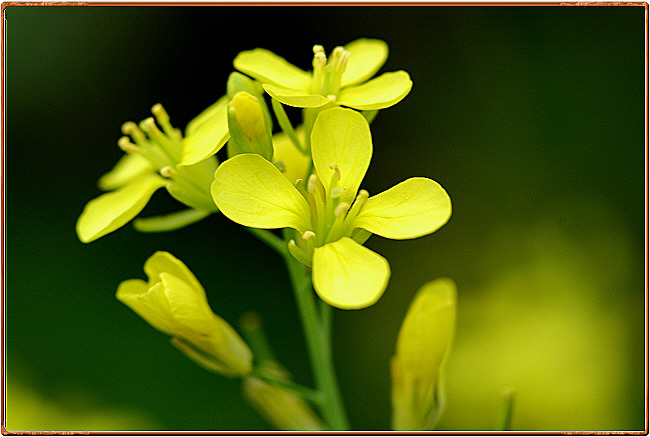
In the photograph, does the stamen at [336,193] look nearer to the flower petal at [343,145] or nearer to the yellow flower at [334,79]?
the flower petal at [343,145]

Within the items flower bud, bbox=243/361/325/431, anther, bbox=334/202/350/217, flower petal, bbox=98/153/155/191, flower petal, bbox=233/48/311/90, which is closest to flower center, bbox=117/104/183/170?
flower petal, bbox=98/153/155/191

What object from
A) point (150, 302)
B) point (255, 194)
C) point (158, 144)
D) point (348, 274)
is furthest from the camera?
point (158, 144)

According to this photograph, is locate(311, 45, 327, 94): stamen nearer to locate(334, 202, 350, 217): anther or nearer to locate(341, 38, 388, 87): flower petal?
locate(341, 38, 388, 87): flower petal

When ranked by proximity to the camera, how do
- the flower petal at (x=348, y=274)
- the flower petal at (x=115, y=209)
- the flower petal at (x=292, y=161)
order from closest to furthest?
the flower petal at (x=348, y=274) → the flower petal at (x=115, y=209) → the flower petal at (x=292, y=161)

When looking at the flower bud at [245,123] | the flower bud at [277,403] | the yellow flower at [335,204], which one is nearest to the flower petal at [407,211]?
the yellow flower at [335,204]

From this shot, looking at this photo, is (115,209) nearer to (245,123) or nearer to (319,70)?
(245,123)

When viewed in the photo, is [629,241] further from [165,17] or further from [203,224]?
[165,17]

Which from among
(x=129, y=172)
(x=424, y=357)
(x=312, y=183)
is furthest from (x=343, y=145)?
(x=129, y=172)

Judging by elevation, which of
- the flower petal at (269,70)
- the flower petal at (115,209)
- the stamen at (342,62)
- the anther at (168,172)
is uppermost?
the flower petal at (269,70)
